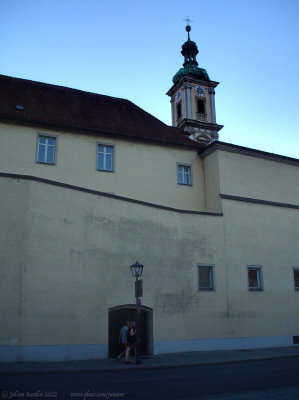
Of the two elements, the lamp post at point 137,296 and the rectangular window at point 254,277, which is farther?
the rectangular window at point 254,277

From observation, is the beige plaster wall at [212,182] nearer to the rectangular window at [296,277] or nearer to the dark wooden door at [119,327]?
the rectangular window at [296,277]

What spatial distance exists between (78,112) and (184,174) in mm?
7171

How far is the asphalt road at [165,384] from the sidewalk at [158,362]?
444mm

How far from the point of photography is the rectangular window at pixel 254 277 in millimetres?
21312

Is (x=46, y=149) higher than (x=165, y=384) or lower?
Answer: higher

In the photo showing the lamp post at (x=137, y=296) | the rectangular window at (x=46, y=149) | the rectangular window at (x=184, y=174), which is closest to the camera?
the lamp post at (x=137, y=296)

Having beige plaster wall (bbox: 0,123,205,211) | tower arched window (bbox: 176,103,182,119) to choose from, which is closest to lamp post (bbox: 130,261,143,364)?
beige plaster wall (bbox: 0,123,205,211)

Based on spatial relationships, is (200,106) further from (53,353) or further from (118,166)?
(53,353)

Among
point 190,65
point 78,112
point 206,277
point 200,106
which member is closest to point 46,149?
point 78,112

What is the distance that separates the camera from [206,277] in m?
20.1

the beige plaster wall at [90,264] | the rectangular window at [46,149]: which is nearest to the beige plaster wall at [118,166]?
the rectangular window at [46,149]

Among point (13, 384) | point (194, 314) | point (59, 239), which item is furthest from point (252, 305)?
point (13, 384)

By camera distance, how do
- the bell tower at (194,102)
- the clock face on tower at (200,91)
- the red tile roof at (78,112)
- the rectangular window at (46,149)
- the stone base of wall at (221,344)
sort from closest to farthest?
the stone base of wall at (221,344) → the rectangular window at (46,149) → the red tile roof at (78,112) → the bell tower at (194,102) → the clock face on tower at (200,91)

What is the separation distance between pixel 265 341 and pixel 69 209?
11968 mm
